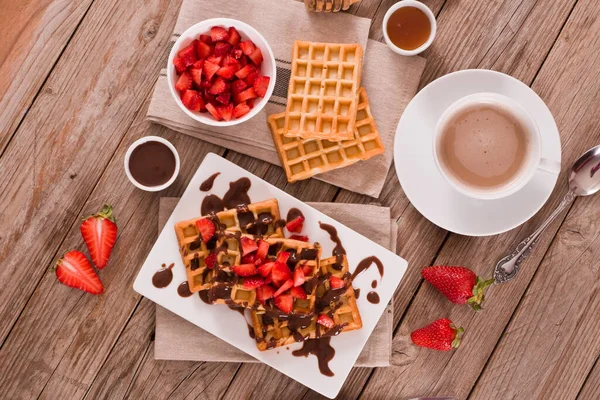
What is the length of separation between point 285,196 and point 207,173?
11.7 inches

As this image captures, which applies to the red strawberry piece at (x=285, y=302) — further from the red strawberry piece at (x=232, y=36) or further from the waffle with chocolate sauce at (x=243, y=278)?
the red strawberry piece at (x=232, y=36)

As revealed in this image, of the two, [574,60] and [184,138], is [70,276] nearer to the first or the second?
[184,138]

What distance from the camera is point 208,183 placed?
7.09 ft

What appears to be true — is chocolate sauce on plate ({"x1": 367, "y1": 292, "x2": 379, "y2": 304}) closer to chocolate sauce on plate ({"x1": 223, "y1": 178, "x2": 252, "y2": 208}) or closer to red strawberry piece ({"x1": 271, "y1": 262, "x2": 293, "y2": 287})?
red strawberry piece ({"x1": 271, "y1": 262, "x2": 293, "y2": 287})

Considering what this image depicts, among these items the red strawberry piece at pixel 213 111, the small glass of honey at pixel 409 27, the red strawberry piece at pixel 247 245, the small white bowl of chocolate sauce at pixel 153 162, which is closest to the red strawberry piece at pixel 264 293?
the red strawberry piece at pixel 247 245

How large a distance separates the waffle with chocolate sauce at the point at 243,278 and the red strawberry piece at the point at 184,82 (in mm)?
584

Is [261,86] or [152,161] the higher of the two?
[261,86]

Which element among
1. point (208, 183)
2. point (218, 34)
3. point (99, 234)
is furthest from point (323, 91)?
point (99, 234)

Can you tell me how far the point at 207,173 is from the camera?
2154mm

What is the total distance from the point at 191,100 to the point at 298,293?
763 mm

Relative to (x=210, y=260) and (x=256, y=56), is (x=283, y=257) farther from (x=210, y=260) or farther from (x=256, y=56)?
(x=256, y=56)

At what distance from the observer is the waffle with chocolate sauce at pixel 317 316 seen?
2.06 m

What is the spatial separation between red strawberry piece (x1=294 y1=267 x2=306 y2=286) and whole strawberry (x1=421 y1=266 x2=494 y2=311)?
21.1 inches

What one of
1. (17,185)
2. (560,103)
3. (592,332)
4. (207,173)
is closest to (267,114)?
(207,173)
